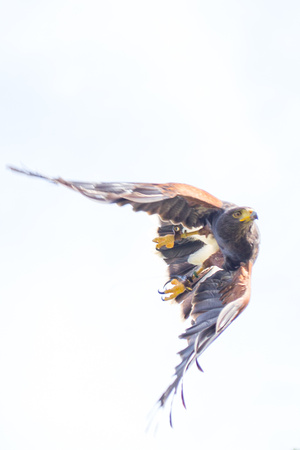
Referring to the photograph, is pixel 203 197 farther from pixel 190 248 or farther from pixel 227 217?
pixel 190 248

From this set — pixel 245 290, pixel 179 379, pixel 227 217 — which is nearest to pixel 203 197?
pixel 227 217

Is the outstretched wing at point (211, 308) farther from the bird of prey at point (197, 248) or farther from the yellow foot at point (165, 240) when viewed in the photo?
the yellow foot at point (165, 240)

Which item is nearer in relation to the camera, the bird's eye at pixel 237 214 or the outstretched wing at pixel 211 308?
the outstretched wing at pixel 211 308

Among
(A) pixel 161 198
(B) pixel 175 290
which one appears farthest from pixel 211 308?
(A) pixel 161 198

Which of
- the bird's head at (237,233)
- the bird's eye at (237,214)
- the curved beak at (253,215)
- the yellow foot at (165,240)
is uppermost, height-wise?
the curved beak at (253,215)

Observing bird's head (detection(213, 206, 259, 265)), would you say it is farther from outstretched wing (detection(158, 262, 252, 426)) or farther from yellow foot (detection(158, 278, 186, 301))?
yellow foot (detection(158, 278, 186, 301))

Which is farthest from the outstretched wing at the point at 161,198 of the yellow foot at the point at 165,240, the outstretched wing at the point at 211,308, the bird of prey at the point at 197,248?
the outstretched wing at the point at 211,308
